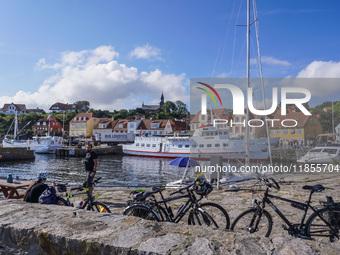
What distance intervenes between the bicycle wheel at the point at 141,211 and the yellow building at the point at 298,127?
42.8 ft

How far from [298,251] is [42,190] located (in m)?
4.62

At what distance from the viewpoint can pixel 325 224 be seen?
3875mm

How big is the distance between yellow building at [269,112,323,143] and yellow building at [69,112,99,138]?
3101 inches

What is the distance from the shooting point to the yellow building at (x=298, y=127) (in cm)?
1535

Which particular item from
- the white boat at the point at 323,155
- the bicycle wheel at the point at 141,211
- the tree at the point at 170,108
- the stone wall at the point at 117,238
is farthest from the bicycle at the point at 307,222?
the tree at the point at 170,108

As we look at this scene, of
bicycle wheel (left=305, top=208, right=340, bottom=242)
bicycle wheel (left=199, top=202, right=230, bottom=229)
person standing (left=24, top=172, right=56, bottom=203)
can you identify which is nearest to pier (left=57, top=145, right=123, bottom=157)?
person standing (left=24, top=172, right=56, bottom=203)

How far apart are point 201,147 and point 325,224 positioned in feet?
128

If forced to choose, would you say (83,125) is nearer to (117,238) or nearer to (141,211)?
(141,211)

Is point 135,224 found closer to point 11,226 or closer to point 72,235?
point 72,235

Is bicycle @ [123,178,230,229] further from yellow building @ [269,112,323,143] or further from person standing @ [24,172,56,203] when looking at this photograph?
yellow building @ [269,112,323,143]

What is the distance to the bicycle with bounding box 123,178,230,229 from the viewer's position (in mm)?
4055

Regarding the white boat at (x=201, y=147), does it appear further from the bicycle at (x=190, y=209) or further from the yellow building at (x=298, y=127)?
the bicycle at (x=190, y=209)

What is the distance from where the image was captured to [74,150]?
181ft

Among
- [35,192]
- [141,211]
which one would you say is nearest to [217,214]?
[141,211]
